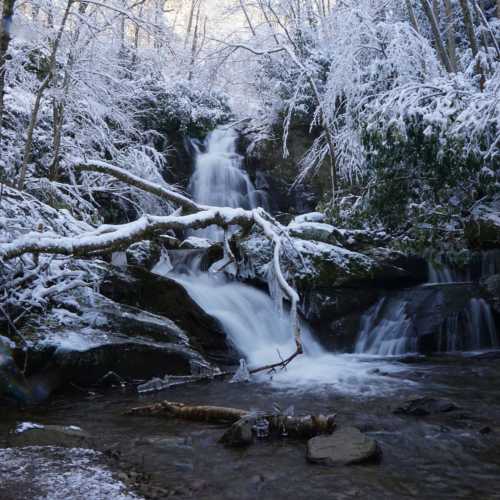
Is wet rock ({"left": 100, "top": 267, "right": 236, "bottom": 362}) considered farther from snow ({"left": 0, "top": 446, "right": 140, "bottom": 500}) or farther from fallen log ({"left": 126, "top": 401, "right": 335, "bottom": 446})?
snow ({"left": 0, "top": 446, "right": 140, "bottom": 500})

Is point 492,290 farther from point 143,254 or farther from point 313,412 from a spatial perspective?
point 143,254

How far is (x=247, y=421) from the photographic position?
3.68 m

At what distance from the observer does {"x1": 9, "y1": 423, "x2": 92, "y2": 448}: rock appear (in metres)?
3.39

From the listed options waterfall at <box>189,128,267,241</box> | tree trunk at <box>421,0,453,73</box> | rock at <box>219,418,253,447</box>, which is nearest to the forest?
rock at <box>219,418,253,447</box>

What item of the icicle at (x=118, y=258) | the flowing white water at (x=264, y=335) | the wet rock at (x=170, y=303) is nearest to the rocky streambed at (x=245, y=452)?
the flowing white water at (x=264, y=335)

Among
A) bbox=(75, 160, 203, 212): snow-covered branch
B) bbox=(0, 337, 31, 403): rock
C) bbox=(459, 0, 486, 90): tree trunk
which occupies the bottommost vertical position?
bbox=(0, 337, 31, 403): rock

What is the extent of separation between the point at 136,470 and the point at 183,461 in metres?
0.32

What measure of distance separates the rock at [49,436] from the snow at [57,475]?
110mm

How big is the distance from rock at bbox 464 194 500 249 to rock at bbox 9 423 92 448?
23.7 ft

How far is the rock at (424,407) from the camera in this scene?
14.1 ft

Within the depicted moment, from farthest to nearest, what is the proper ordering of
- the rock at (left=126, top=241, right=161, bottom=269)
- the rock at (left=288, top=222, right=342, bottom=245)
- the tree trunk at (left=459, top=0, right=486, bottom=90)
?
1. the rock at (left=288, top=222, right=342, bottom=245)
2. the rock at (left=126, top=241, right=161, bottom=269)
3. the tree trunk at (left=459, top=0, right=486, bottom=90)

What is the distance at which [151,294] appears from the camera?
23.1 ft

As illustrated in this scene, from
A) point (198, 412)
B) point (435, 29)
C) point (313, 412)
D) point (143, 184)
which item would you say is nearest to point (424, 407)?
point (313, 412)

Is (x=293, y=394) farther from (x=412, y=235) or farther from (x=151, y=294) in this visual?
(x=412, y=235)
